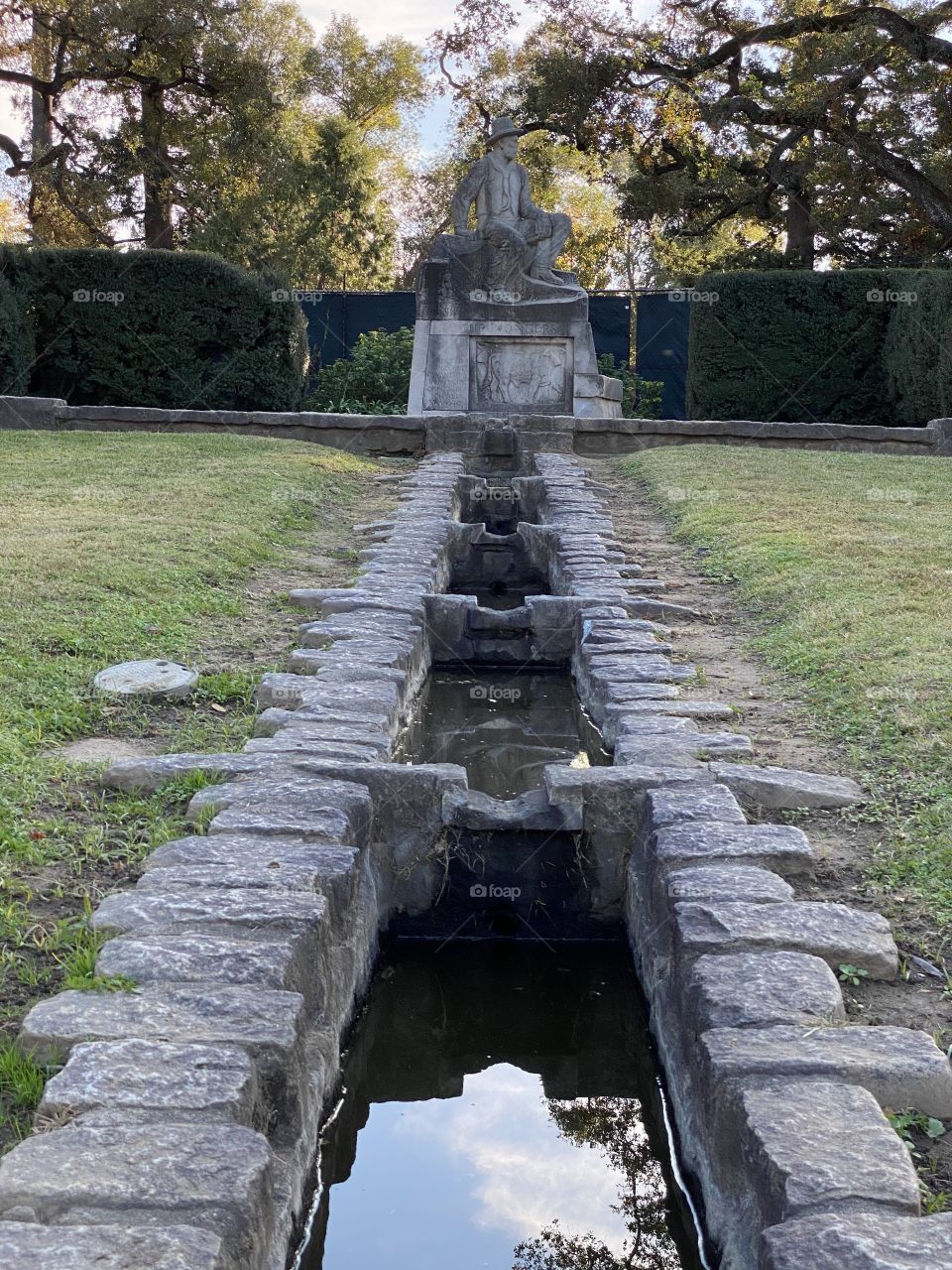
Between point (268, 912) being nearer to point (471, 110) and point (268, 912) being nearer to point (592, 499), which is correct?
point (592, 499)

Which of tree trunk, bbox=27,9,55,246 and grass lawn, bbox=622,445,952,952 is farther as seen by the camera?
tree trunk, bbox=27,9,55,246

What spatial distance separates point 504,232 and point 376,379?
3.44 metres

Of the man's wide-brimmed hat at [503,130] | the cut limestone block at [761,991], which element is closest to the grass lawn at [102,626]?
the cut limestone block at [761,991]

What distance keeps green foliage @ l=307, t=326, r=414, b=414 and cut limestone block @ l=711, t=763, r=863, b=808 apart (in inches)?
491

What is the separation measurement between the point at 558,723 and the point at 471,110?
22.2 meters

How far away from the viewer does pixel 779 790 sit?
3.63 meters

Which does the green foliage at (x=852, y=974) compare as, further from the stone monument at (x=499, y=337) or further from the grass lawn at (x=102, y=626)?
the stone monument at (x=499, y=337)

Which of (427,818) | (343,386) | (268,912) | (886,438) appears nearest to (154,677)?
(427,818)

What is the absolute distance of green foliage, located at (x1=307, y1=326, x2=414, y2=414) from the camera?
15984 millimetres

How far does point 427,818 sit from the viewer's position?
3.59m

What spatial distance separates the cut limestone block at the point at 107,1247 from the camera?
5.39 ft
